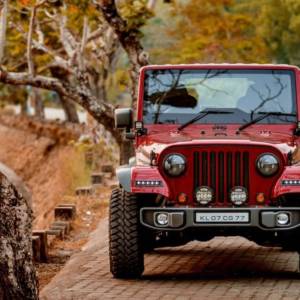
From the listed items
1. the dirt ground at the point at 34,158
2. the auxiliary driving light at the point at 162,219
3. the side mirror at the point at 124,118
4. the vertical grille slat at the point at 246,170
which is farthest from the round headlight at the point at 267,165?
A: the dirt ground at the point at 34,158

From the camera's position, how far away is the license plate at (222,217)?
11391mm

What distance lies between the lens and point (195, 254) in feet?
46.7

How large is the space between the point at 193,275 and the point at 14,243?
146 inches

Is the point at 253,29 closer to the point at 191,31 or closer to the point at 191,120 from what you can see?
the point at 191,31

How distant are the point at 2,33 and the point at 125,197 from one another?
4513mm

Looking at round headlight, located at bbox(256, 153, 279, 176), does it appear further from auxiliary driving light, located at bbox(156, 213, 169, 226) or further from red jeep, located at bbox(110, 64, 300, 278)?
auxiliary driving light, located at bbox(156, 213, 169, 226)

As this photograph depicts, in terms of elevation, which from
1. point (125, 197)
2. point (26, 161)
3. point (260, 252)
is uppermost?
point (125, 197)

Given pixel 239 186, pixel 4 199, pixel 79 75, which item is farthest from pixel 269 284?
pixel 79 75

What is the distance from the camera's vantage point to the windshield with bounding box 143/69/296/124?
41.8 ft

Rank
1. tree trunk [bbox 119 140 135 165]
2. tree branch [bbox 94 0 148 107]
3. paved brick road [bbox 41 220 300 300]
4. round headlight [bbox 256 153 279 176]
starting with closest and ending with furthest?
1. paved brick road [bbox 41 220 300 300]
2. round headlight [bbox 256 153 279 176]
3. tree branch [bbox 94 0 148 107]
4. tree trunk [bbox 119 140 135 165]

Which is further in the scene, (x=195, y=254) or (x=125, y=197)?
(x=195, y=254)

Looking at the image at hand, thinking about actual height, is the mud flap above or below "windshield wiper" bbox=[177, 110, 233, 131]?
below

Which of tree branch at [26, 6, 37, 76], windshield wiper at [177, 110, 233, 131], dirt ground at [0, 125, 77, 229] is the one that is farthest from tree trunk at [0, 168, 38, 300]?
dirt ground at [0, 125, 77, 229]

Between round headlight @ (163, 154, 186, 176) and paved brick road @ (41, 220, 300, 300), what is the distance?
1.05 metres
